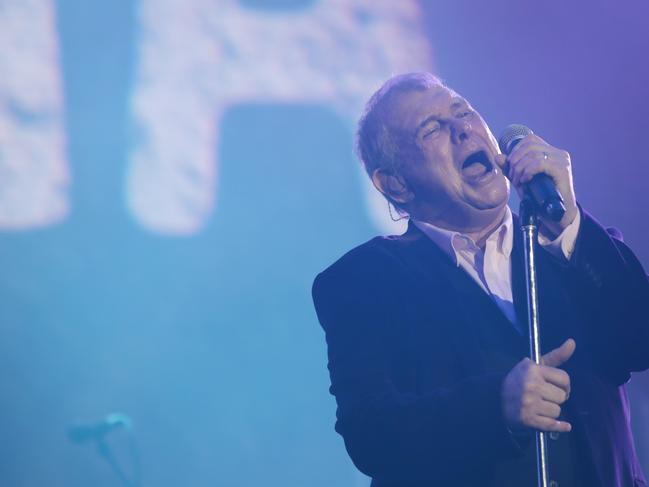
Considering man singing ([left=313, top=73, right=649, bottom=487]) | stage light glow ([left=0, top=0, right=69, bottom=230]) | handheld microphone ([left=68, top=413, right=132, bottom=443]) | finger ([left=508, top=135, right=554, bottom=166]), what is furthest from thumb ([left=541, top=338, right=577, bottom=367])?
stage light glow ([left=0, top=0, right=69, bottom=230])

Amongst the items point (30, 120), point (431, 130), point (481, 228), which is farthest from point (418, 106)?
point (30, 120)

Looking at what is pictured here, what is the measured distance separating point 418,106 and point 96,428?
198 centimetres

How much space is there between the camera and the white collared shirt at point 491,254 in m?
1.49

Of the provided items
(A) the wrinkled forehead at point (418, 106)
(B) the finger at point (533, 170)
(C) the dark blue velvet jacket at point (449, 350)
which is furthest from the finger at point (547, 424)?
(A) the wrinkled forehead at point (418, 106)

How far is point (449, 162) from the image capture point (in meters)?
1.69

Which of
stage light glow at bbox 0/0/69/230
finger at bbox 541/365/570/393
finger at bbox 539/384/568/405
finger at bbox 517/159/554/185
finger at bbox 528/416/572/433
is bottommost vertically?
finger at bbox 528/416/572/433

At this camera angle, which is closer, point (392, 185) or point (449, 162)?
point (449, 162)

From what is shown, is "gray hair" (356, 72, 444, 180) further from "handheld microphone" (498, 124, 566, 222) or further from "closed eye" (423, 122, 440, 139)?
"handheld microphone" (498, 124, 566, 222)

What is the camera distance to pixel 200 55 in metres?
3.01

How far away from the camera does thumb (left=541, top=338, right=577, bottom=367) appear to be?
1.14 meters

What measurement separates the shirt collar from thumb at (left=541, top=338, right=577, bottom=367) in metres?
0.45

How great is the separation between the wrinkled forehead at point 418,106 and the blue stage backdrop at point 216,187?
124 centimetres

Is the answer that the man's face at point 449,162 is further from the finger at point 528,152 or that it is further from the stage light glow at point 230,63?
the stage light glow at point 230,63

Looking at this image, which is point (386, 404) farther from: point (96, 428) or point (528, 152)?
point (96, 428)
